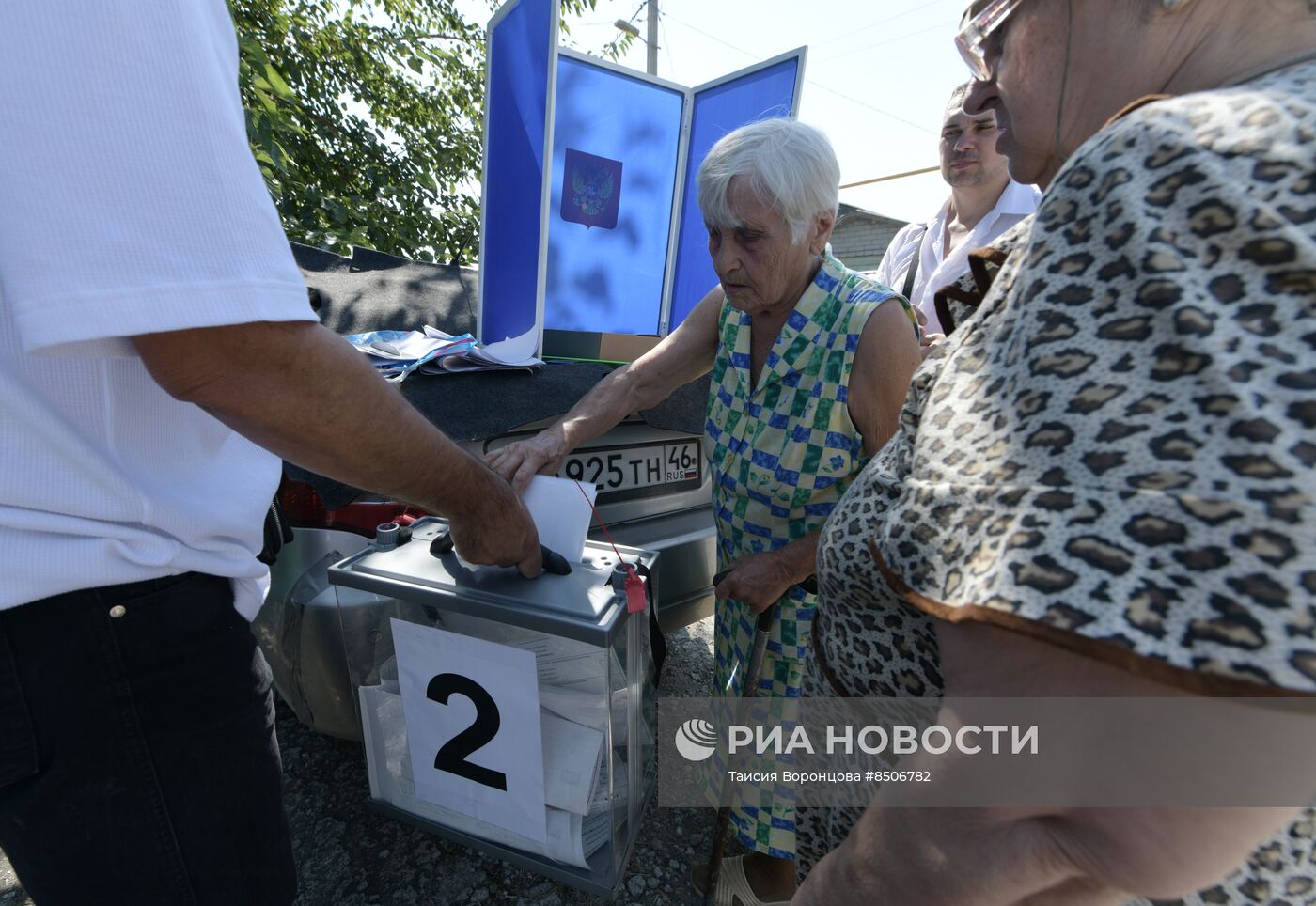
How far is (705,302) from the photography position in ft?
6.77

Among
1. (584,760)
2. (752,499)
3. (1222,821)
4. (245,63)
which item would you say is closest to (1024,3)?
(1222,821)

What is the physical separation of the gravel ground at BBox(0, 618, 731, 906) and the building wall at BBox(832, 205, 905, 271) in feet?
57.9

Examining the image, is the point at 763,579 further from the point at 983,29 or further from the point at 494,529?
the point at 983,29

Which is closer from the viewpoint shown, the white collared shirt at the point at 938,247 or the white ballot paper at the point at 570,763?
the white ballot paper at the point at 570,763

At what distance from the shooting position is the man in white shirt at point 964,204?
2463 mm

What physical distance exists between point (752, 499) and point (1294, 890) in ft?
3.99

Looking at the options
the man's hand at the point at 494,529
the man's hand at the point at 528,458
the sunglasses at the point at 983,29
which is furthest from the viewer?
the man's hand at the point at 528,458

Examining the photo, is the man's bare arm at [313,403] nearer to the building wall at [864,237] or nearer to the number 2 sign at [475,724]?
the number 2 sign at [475,724]

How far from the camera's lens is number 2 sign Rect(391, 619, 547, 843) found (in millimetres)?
1315

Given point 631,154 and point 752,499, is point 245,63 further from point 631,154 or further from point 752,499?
point 752,499

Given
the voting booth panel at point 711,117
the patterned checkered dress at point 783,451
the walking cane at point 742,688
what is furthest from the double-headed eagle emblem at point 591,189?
the walking cane at point 742,688

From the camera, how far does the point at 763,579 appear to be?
5.28 feet

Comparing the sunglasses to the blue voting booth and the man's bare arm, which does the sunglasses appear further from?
the blue voting booth

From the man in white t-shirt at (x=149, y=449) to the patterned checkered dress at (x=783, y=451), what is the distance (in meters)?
0.82
